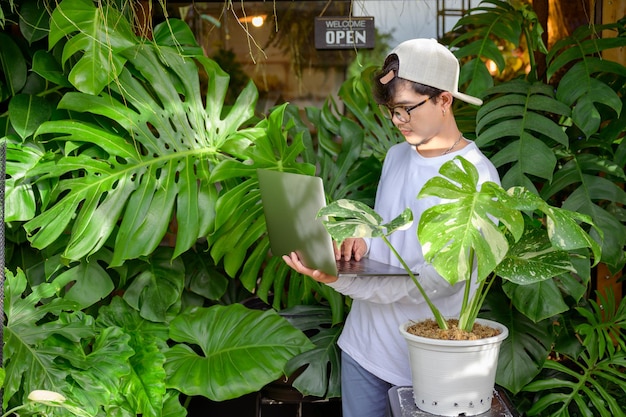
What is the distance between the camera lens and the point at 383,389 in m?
2.20

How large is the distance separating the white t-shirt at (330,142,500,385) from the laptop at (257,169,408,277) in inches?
2.2

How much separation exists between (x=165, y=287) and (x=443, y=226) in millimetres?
1481

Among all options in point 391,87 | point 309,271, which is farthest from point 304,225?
point 391,87

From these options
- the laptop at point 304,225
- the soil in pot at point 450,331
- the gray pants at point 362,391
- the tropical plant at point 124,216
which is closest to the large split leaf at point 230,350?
the tropical plant at point 124,216

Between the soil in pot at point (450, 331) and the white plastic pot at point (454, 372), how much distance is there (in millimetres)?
36

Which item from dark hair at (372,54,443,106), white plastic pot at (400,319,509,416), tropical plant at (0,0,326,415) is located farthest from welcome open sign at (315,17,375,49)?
white plastic pot at (400,319,509,416)

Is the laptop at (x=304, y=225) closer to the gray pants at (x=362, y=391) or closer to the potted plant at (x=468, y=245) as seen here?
the potted plant at (x=468, y=245)

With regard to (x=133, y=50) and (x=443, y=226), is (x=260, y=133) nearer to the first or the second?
(x=133, y=50)

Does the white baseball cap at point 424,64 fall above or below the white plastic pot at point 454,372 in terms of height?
above

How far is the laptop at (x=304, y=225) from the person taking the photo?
1886 mm

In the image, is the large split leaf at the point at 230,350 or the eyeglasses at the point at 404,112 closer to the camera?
the eyeglasses at the point at 404,112

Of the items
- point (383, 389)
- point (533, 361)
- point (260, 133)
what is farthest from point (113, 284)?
point (533, 361)

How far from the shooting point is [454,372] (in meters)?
1.77

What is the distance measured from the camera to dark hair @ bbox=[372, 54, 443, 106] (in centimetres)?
200
